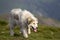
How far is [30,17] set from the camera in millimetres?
17734

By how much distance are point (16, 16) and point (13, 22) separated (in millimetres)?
816

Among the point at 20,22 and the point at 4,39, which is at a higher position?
the point at 20,22

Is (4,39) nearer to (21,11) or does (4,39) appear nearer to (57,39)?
(21,11)

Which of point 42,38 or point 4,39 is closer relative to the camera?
point 4,39

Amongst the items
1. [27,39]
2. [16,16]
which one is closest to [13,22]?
[16,16]

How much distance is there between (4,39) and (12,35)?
156 centimetres

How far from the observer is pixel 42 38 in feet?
65.6

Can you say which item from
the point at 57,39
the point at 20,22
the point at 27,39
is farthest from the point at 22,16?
the point at 57,39

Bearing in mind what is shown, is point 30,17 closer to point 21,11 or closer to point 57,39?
point 21,11

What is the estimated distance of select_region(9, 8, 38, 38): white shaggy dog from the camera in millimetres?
17547

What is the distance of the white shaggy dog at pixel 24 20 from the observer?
1755 centimetres

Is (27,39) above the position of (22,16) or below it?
below

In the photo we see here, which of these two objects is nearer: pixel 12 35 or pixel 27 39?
pixel 27 39

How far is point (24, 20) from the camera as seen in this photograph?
18.2 m
